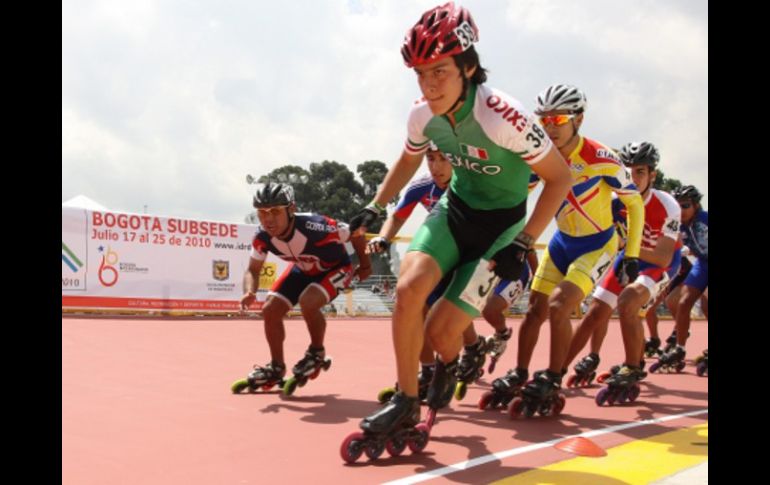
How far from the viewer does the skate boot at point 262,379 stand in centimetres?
654

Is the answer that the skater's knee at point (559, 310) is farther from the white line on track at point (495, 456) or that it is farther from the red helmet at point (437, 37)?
the red helmet at point (437, 37)

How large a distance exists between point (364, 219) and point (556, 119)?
91.9 inches

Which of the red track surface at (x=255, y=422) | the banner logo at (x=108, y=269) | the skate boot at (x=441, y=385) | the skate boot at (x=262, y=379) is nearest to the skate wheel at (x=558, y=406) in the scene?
the red track surface at (x=255, y=422)

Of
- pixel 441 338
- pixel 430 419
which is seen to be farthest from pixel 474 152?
pixel 430 419

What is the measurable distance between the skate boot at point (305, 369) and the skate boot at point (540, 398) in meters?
2.13

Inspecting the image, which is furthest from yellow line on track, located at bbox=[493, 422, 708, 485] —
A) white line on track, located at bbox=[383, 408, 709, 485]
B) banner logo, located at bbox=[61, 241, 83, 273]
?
banner logo, located at bbox=[61, 241, 83, 273]

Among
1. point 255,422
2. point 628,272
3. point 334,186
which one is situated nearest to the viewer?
point 255,422

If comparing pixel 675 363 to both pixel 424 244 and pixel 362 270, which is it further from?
pixel 424 244

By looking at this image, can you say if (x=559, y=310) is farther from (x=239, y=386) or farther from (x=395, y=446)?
(x=239, y=386)

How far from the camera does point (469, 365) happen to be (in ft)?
21.8

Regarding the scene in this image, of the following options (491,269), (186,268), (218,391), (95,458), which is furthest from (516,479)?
(186,268)

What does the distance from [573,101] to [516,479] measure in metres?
3.61

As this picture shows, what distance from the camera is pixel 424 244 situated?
14.0 ft
